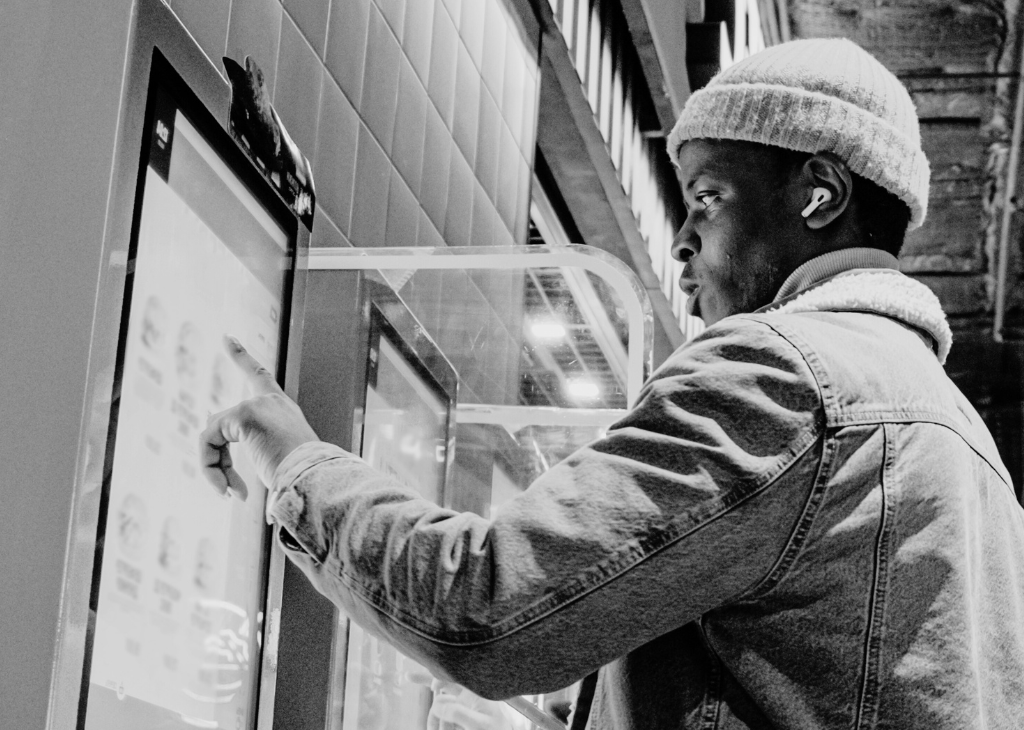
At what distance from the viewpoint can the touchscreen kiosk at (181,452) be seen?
107 centimetres

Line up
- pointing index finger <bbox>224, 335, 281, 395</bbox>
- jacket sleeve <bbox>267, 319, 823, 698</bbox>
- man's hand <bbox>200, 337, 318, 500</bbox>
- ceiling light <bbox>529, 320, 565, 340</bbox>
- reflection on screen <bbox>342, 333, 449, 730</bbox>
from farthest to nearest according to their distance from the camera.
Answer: ceiling light <bbox>529, 320, 565, 340</bbox> < reflection on screen <bbox>342, 333, 449, 730</bbox> < pointing index finger <bbox>224, 335, 281, 395</bbox> < man's hand <bbox>200, 337, 318, 500</bbox> < jacket sleeve <bbox>267, 319, 823, 698</bbox>

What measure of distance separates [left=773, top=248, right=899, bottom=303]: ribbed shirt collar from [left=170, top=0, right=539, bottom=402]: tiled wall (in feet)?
2.55

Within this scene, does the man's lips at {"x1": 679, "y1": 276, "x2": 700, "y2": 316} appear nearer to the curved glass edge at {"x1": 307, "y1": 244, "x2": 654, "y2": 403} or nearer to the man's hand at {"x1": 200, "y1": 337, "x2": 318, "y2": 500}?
the man's hand at {"x1": 200, "y1": 337, "x2": 318, "y2": 500}

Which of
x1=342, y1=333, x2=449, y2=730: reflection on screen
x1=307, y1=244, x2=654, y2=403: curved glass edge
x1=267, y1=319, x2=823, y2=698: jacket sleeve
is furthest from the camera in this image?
x1=307, y1=244, x2=654, y2=403: curved glass edge

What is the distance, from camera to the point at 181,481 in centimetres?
120

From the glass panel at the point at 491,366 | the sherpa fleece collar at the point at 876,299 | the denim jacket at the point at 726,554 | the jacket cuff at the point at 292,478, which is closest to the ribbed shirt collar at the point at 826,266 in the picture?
the sherpa fleece collar at the point at 876,299

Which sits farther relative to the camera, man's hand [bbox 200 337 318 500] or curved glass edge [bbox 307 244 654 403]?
curved glass edge [bbox 307 244 654 403]

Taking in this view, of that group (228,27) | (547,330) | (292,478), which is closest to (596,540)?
(292,478)

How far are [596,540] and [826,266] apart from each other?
1.48ft

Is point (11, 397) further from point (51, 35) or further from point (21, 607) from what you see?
point (51, 35)

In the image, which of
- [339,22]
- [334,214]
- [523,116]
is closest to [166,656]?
[334,214]

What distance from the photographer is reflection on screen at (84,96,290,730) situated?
3.56 feet

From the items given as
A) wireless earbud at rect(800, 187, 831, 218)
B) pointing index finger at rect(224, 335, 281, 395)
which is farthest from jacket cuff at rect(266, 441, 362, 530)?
wireless earbud at rect(800, 187, 831, 218)

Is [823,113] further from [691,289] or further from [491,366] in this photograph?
[491,366]
